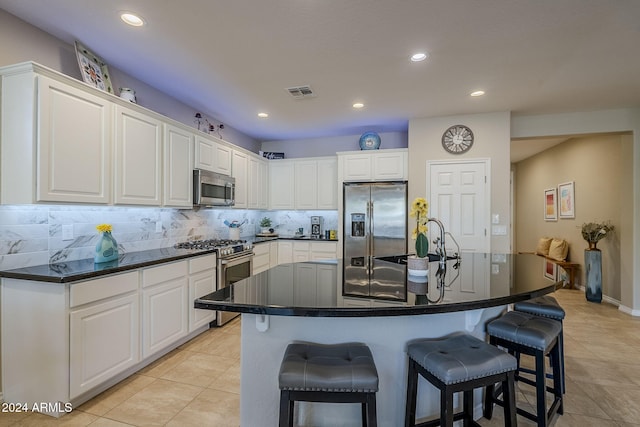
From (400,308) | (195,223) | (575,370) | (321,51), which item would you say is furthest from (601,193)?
(195,223)

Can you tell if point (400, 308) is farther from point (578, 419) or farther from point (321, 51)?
point (321, 51)

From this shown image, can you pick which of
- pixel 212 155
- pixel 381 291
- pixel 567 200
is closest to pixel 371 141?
pixel 212 155

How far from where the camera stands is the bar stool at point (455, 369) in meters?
1.28

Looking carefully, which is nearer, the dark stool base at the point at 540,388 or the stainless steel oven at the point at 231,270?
the dark stool base at the point at 540,388

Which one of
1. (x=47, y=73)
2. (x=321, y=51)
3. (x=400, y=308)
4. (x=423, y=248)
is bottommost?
(x=400, y=308)

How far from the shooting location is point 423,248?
1925mm

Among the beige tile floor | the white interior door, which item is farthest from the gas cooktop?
the white interior door

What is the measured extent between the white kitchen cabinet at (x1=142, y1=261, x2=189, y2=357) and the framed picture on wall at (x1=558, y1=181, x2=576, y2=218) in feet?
21.2

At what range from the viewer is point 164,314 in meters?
2.66

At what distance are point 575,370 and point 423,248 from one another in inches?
78.7

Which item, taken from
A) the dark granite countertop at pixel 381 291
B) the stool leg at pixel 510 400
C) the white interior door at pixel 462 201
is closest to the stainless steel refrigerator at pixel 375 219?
the white interior door at pixel 462 201

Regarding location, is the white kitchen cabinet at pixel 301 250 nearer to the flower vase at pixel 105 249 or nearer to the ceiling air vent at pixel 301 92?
the ceiling air vent at pixel 301 92

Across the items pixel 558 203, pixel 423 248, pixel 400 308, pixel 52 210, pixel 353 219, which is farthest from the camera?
pixel 558 203

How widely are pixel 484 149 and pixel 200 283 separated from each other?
3927mm
